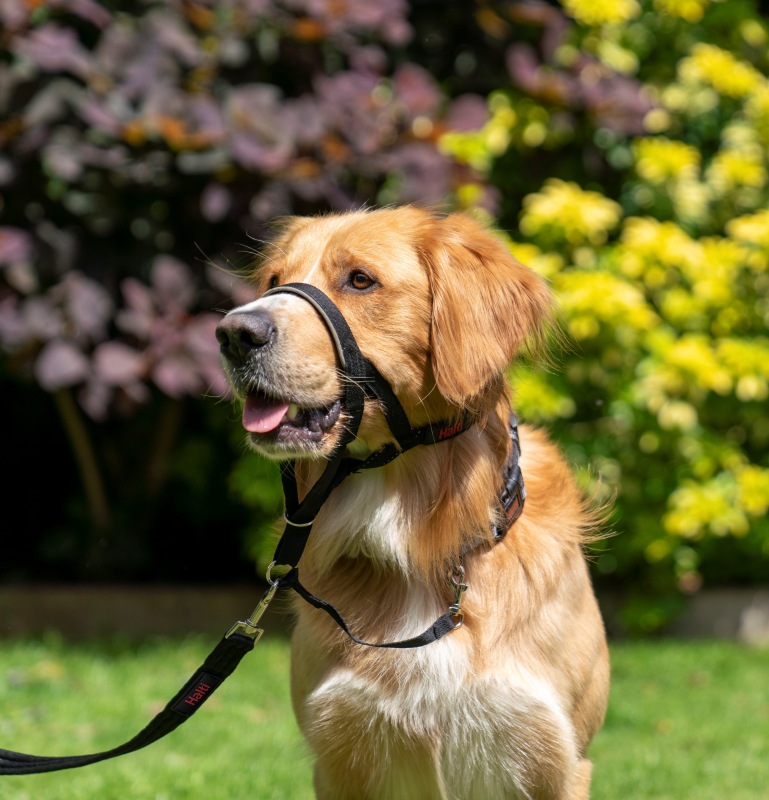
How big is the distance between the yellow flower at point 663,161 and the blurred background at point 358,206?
2cm

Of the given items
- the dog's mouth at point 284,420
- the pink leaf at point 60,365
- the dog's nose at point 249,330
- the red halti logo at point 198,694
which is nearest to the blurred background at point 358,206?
the pink leaf at point 60,365

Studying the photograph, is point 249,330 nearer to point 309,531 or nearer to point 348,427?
point 348,427

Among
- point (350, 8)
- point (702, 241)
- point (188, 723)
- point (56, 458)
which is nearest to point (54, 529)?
point (56, 458)

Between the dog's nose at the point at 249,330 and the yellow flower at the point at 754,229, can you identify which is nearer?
the dog's nose at the point at 249,330

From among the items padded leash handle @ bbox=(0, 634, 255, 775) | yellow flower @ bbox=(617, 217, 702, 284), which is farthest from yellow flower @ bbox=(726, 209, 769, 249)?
padded leash handle @ bbox=(0, 634, 255, 775)

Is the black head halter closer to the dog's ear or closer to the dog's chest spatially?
the dog's ear

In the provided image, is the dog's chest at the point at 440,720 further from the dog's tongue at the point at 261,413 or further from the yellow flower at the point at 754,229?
the yellow flower at the point at 754,229

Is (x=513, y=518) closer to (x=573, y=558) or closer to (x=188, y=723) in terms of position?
(x=573, y=558)

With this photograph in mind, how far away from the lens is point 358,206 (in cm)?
554

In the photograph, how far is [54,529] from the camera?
260 inches

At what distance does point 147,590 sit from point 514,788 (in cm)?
400

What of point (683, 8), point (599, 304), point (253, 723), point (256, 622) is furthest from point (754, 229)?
point (256, 622)

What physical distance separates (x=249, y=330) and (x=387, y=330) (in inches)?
13.9

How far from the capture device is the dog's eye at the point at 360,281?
2.66 metres
